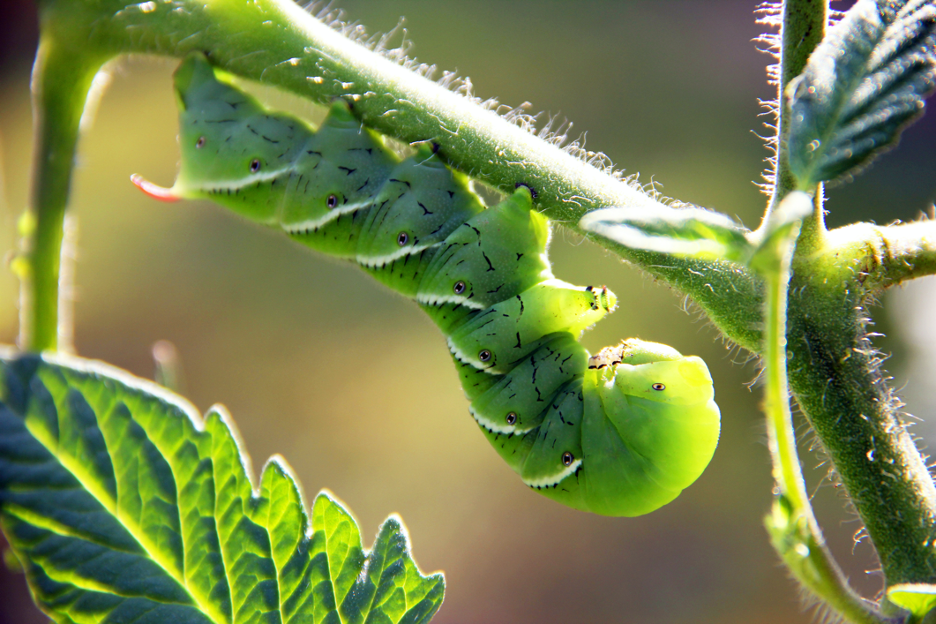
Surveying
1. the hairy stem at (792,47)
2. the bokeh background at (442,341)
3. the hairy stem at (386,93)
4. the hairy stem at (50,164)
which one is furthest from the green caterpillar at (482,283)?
→ the bokeh background at (442,341)

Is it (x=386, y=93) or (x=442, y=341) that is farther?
(x=442, y=341)

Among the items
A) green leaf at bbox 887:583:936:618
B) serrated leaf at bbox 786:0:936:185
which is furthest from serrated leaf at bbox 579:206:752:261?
green leaf at bbox 887:583:936:618

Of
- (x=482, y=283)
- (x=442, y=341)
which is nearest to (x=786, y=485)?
(x=482, y=283)

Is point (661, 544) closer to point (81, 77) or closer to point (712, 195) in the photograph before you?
point (712, 195)

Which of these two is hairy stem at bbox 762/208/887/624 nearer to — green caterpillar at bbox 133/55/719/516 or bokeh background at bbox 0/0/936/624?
green caterpillar at bbox 133/55/719/516

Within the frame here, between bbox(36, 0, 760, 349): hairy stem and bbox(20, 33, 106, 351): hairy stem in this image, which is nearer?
bbox(36, 0, 760, 349): hairy stem

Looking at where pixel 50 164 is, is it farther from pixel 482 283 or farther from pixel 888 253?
pixel 888 253

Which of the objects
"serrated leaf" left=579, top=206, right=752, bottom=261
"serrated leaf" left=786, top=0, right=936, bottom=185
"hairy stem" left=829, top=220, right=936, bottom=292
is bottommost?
"serrated leaf" left=579, top=206, right=752, bottom=261
